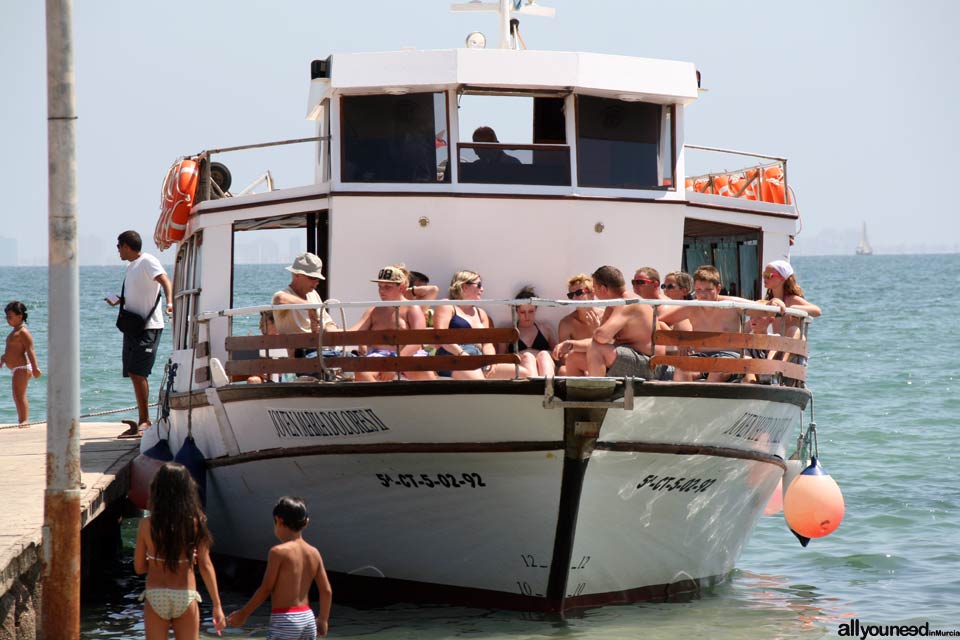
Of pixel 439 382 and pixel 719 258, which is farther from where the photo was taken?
pixel 719 258

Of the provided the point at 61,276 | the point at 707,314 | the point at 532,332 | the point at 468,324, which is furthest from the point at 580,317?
the point at 61,276

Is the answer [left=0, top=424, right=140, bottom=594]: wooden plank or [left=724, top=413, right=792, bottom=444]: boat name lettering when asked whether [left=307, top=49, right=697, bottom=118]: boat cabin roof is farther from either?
[left=0, top=424, right=140, bottom=594]: wooden plank

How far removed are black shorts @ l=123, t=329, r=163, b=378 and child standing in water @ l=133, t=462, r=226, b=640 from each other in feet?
21.2

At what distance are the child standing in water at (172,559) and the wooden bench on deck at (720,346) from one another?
10.4ft

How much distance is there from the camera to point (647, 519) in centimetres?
988

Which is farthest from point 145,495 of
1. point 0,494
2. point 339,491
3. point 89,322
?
point 89,322

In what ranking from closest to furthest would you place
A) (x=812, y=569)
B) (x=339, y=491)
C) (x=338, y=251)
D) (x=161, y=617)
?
(x=161, y=617)
(x=339, y=491)
(x=338, y=251)
(x=812, y=569)

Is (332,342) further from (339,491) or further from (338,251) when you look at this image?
(338,251)

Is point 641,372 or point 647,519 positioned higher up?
point 641,372

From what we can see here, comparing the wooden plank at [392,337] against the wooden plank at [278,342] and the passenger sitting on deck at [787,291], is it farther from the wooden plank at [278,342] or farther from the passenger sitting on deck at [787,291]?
the passenger sitting on deck at [787,291]

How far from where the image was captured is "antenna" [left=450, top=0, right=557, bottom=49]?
13569mm

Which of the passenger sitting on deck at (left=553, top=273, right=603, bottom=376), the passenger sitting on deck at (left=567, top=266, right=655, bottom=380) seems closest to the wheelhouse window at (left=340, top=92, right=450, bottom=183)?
the passenger sitting on deck at (left=553, top=273, right=603, bottom=376)

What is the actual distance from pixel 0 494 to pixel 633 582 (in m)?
4.65

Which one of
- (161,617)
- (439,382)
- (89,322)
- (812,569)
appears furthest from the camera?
(89,322)
